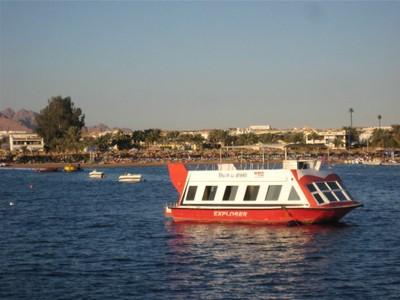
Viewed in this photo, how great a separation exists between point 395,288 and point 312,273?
13.3 ft

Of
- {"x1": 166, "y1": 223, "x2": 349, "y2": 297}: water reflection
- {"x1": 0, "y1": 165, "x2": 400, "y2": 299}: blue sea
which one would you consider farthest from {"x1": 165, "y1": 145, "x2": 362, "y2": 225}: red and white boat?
{"x1": 0, "y1": 165, "x2": 400, "y2": 299}: blue sea

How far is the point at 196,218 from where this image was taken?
45469mm

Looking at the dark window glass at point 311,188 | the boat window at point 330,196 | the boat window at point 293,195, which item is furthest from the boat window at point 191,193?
the boat window at point 330,196

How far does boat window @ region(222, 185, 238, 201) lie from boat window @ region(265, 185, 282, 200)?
2233 millimetres

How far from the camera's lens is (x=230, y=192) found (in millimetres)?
44688

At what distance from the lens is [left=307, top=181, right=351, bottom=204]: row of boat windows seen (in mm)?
42469

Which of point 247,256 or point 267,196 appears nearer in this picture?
point 247,256

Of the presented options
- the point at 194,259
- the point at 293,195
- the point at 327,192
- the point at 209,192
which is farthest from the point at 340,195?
the point at 194,259

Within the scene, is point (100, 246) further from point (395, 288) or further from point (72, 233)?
point (395, 288)

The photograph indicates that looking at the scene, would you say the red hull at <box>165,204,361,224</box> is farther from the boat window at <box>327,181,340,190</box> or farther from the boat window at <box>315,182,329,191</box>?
the boat window at <box>327,181,340,190</box>

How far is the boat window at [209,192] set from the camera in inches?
1783

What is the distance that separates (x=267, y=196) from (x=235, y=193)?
220 centimetres

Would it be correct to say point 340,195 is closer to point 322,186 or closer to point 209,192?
point 322,186

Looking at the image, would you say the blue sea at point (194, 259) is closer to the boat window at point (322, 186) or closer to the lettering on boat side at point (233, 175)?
the boat window at point (322, 186)
